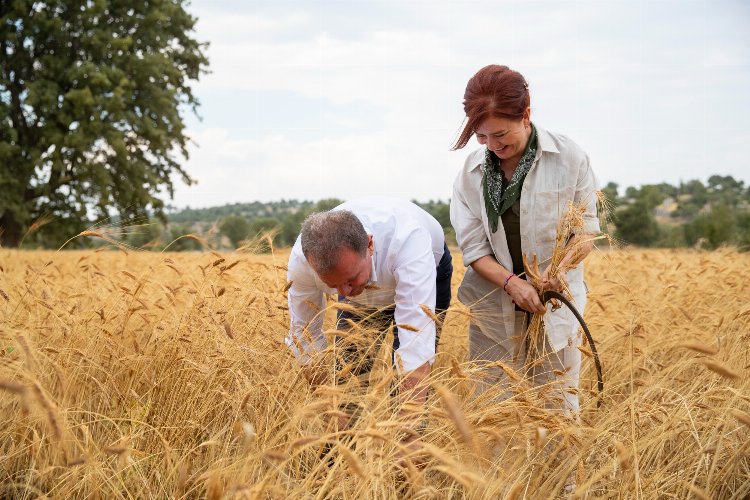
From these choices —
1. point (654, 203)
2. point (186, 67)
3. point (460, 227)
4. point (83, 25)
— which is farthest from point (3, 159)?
point (654, 203)

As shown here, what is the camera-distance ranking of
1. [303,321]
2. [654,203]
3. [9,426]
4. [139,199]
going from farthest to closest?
[654,203], [139,199], [303,321], [9,426]

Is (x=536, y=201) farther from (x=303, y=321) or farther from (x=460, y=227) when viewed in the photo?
(x=303, y=321)

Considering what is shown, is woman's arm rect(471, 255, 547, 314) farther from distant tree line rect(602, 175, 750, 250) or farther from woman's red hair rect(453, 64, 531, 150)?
distant tree line rect(602, 175, 750, 250)

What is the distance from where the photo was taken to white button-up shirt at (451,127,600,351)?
9.91 feet

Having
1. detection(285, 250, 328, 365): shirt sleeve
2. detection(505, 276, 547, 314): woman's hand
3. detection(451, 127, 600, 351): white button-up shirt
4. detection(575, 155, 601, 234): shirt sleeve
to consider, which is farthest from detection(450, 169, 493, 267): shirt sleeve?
detection(285, 250, 328, 365): shirt sleeve

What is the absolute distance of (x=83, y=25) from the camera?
752 inches

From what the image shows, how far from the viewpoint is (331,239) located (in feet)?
7.84

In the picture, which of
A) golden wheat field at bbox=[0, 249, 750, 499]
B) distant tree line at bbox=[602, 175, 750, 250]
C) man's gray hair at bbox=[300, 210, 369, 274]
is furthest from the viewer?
distant tree line at bbox=[602, 175, 750, 250]

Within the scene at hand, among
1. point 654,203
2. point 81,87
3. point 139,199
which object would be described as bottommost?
point 654,203

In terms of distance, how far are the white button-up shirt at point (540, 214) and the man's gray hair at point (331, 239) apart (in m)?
0.89

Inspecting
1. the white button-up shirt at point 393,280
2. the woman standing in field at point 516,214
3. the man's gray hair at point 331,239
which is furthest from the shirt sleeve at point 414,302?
the woman standing in field at point 516,214

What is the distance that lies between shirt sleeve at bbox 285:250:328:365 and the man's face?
0.95 ft

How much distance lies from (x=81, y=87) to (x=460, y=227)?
1832 centimetres

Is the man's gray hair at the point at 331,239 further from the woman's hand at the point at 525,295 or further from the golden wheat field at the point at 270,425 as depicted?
the woman's hand at the point at 525,295
